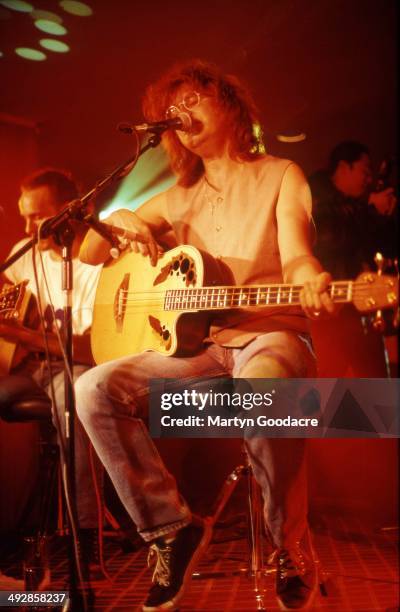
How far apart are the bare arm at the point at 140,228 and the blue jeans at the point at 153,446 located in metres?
0.37

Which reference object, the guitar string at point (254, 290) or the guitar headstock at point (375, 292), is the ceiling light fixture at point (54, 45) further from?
the guitar headstock at point (375, 292)

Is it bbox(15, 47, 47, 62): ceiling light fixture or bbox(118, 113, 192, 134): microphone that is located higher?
bbox(15, 47, 47, 62): ceiling light fixture

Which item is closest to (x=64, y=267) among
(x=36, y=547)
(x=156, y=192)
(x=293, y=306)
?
(x=156, y=192)

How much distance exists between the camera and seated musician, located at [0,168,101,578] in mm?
2064

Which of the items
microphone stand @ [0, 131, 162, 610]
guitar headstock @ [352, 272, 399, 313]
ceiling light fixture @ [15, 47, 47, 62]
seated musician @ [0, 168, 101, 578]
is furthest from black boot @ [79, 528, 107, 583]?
ceiling light fixture @ [15, 47, 47, 62]

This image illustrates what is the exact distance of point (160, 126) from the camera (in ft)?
5.85

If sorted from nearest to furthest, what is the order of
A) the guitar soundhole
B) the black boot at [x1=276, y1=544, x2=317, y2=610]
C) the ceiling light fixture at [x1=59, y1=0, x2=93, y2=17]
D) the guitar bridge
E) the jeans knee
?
1. the black boot at [x1=276, y1=544, x2=317, y2=610]
2. the jeans knee
3. the guitar soundhole
4. the guitar bridge
5. the ceiling light fixture at [x1=59, y1=0, x2=93, y2=17]

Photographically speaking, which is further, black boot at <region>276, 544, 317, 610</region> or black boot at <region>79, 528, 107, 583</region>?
black boot at <region>79, 528, 107, 583</region>

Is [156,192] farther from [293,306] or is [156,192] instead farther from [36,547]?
[36,547]

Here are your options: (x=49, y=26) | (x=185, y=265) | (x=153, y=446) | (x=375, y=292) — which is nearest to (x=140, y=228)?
(x=185, y=265)

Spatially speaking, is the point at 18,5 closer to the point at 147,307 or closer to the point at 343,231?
the point at 147,307

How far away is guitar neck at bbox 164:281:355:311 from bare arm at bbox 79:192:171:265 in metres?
0.18

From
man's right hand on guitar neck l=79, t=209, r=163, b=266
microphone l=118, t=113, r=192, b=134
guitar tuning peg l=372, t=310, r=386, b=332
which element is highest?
microphone l=118, t=113, r=192, b=134

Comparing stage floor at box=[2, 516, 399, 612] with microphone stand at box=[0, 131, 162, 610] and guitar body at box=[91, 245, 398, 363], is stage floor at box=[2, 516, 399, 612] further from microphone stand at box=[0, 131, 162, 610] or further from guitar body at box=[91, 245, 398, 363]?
guitar body at box=[91, 245, 398, 363]
